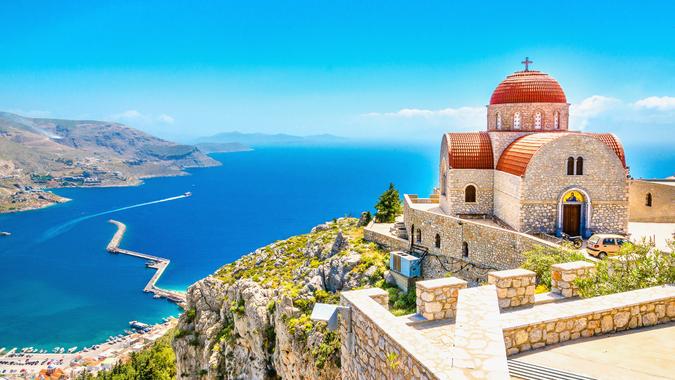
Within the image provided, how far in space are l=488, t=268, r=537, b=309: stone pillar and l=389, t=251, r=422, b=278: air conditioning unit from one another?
12331mm

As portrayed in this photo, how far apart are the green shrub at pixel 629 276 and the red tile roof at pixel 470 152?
47.8 ft

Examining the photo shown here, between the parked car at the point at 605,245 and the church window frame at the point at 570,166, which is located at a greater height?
the church window frame at the point at 570,166

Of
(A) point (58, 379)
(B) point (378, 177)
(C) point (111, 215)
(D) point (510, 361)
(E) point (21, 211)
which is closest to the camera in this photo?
(D) point (510, 361)

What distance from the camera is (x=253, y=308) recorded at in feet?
72.7

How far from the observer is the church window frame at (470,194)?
78.2ft

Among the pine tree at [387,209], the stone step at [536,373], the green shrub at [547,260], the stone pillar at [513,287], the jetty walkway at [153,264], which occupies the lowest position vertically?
the jetty walkway at [153,264]

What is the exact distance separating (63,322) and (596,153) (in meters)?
63.4

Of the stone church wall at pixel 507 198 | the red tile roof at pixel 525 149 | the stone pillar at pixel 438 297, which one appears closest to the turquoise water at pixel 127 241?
the stone church wall at pixel 507 198

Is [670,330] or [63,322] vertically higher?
[670,330]

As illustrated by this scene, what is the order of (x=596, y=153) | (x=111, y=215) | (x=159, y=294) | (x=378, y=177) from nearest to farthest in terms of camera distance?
(x=596, y=153)
(x=159, y=294)
(x=111, y=215)
(x=378, y=177)

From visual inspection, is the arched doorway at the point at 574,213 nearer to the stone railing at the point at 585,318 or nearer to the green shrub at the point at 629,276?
the green shrub at the point at 629,276

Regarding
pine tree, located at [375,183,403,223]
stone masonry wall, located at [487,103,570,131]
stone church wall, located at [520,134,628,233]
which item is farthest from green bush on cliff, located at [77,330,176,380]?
stone masonry wall, located at [487,103,570,131]

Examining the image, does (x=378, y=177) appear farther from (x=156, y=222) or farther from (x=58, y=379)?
(x=58, y=379)

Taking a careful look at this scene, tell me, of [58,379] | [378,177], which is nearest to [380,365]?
[58,379]
